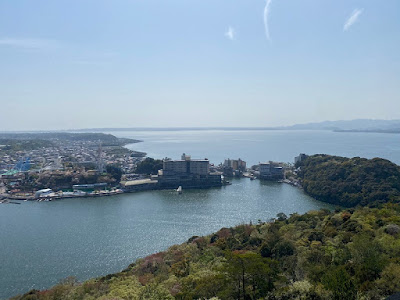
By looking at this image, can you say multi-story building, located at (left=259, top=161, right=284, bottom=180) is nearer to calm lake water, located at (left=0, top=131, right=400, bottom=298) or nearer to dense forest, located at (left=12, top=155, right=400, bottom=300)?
calm lake water, located at (left=0, top=131, right=400, bottom=298)

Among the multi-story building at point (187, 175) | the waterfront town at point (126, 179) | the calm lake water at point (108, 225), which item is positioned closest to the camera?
the calm lake water at point (108, 225)

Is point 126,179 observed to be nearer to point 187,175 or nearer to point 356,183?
point 187,175

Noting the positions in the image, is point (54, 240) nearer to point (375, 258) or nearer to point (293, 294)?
point (293, 294)

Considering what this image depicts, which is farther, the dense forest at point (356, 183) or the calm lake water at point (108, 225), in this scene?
the dense forest at point (356, 183)

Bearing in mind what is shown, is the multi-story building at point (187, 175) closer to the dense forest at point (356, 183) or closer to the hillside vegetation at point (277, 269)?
the dense forest at point (356, 183)

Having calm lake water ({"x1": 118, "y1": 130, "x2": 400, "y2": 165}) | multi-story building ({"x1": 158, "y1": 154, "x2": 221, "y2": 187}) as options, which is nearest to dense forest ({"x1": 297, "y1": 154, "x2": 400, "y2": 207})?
multi-story building ({"x1": 158, "y1": 154, "x2": 221, "y2": 187})

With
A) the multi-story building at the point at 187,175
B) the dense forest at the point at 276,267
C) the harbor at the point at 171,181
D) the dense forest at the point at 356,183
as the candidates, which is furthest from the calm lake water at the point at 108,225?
the dense forest at the point at 276,267

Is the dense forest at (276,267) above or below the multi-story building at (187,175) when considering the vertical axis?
above
